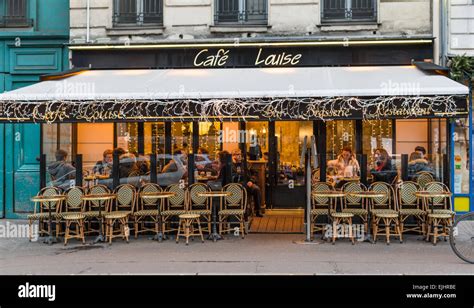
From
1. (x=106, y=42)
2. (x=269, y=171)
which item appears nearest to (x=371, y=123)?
(x=269, y=171)

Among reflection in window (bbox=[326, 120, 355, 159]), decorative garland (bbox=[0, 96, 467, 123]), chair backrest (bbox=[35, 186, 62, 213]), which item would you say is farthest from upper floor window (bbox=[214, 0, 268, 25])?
chair backrest (bbox=[35, 186, 62, 213])

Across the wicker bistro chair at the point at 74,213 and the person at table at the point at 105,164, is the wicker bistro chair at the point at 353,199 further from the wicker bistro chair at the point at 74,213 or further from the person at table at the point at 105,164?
the wicker bistro chair at the point at 74,213

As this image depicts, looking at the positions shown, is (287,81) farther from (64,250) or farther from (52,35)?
(52,35)

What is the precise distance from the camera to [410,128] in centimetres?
1165

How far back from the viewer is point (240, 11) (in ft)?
41.2

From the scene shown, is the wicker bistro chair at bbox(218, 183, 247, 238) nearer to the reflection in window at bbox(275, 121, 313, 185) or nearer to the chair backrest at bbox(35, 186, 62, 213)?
the reflection in window at bbox(275, 121, 313, 185)

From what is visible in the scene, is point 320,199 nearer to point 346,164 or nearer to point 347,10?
point 346,164

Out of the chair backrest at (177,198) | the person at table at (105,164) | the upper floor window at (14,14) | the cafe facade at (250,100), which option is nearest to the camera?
the cafe facade at (250,100)

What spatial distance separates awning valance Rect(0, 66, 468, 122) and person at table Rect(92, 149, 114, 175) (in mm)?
1631

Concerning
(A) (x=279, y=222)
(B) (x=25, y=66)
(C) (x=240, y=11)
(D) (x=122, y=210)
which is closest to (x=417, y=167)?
(A) (x=279, y=222)

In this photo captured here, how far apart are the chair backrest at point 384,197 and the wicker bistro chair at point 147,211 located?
4334 millimetres

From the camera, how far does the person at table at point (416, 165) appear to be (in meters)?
11.2

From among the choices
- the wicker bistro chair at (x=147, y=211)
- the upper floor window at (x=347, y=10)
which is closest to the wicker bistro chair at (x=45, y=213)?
the wicker bistro chair at (x=147, y=211)

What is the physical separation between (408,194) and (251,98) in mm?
3747
